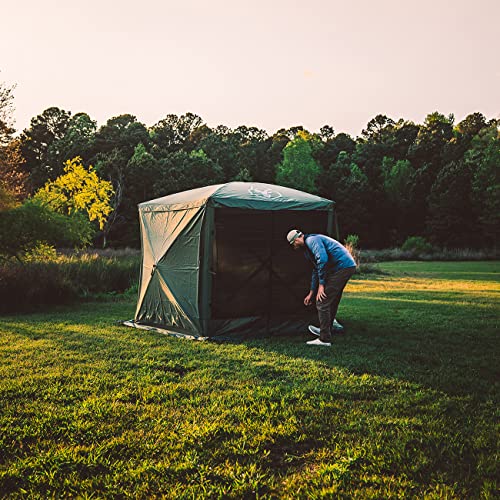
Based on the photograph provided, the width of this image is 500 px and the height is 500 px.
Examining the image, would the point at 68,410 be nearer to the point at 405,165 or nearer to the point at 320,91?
the point at 320,91

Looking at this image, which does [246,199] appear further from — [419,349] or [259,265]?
[419,349]

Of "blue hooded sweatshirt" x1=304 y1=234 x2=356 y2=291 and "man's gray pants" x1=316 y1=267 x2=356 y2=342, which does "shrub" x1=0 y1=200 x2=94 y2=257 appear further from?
"man's gray pants" x1=316 y1=267 x2=356 y2=342

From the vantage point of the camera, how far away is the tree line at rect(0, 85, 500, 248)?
3656cm

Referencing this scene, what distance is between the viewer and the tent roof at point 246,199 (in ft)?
22.2

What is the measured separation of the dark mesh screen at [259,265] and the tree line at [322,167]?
84.9 feet

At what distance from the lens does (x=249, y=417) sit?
3529mm

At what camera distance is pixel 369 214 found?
42.1 m

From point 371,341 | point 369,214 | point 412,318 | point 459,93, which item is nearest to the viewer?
point 371,341

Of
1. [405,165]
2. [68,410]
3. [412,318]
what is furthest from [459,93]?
[405,165]

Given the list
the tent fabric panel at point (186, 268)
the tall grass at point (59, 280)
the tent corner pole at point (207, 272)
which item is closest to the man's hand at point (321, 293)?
the tent corner pole at point (207, 272)

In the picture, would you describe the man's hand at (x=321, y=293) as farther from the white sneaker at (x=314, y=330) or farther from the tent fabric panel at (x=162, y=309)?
the tent fabric panel at (x=162, y=309)

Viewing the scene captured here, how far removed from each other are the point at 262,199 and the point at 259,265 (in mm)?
1112

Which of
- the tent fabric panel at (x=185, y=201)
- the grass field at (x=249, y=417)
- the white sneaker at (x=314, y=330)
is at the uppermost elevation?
the tent fabric panel at (x=185, y=201)

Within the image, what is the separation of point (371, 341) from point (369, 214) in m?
37.1
